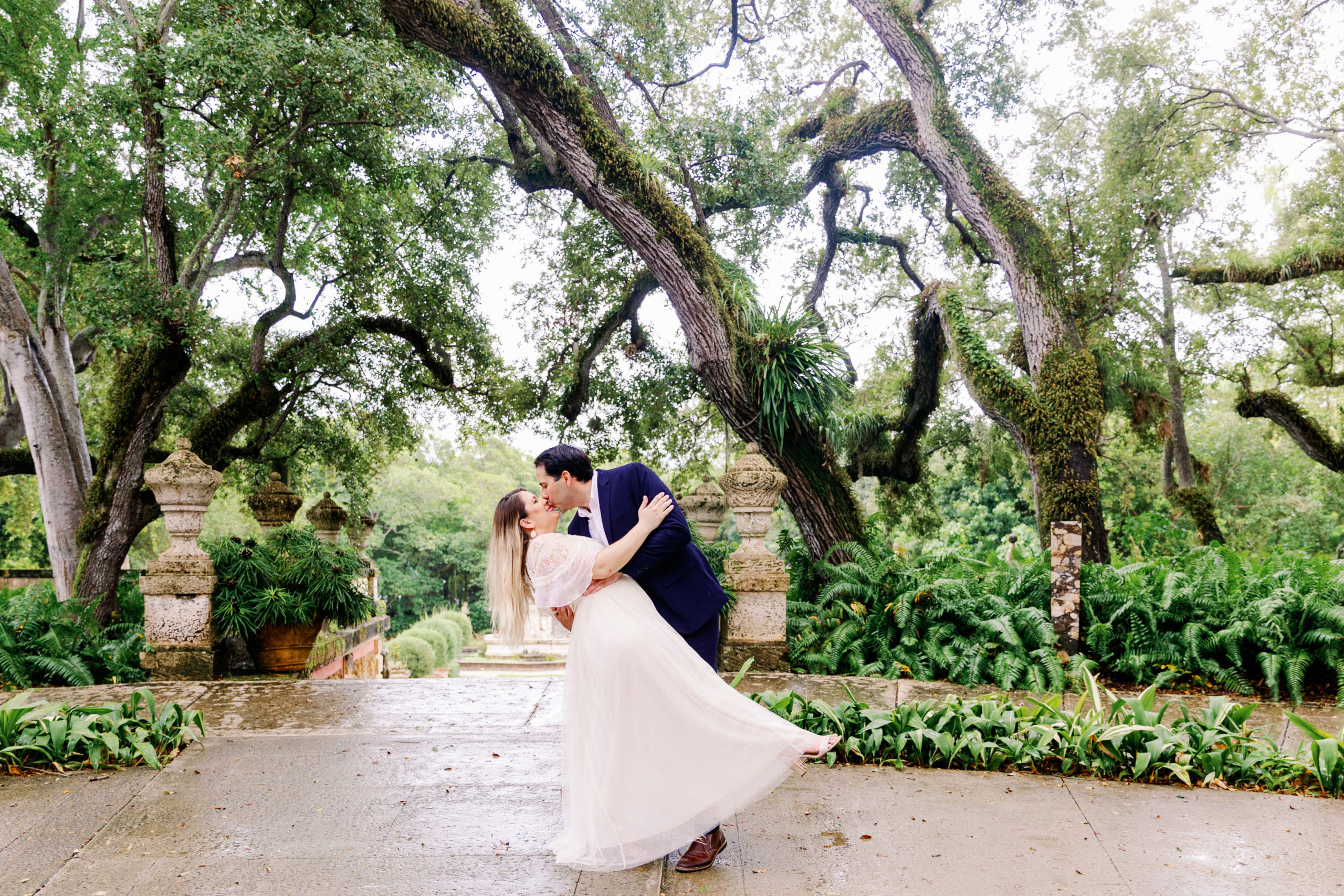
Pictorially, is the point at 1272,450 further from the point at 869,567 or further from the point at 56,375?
the point at 56,375

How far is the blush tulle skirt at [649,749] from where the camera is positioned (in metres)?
3.02

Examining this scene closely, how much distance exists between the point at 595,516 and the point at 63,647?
593 centimetres

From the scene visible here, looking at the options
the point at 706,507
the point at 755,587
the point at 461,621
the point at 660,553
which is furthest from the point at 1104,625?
the point at 461,621

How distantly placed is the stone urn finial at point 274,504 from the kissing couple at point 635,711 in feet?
23.0

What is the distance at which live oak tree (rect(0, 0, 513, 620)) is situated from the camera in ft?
Result: 24.2

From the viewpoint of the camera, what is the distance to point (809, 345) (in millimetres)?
8406

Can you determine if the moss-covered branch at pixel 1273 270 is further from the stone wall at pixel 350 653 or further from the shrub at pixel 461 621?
the shrub at pixel 461 621

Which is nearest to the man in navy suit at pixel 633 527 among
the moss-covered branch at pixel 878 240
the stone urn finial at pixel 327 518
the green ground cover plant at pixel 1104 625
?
the green ground cover plant at pixel 1104 625

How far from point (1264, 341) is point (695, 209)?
1249cm

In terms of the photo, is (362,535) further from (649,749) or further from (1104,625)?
(649,749)

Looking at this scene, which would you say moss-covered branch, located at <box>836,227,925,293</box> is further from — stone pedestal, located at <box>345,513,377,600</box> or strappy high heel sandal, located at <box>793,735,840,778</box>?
strappy high heel sandal, located at <box>793,735,840,778</box>

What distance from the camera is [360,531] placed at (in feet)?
36.9

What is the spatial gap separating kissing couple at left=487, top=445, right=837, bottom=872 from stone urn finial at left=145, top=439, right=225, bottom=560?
183 inches

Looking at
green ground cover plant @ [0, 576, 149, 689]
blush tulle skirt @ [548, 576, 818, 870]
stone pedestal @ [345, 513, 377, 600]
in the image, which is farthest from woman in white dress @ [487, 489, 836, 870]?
stone pedestal @ [345, 513, 377, 600]
